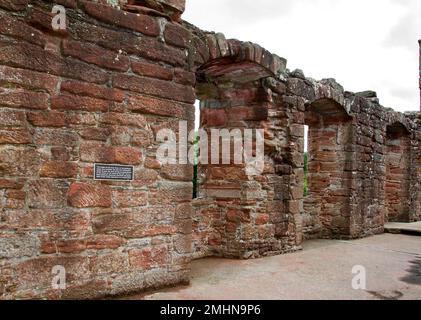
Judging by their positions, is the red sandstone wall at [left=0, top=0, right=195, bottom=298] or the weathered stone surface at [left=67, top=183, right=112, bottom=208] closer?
the red sandstone wall at [left=0, top=0, right=195, bottom=298]

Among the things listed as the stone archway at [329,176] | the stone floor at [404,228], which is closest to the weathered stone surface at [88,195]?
the stone archway at [329,176]

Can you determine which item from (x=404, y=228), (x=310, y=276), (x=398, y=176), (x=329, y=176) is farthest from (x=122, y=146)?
(x=398, y=176)

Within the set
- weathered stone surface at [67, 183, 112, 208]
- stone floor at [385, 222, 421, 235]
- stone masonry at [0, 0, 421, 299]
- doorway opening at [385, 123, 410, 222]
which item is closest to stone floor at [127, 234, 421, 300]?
stone masonry at [0, 0, 421, 299]

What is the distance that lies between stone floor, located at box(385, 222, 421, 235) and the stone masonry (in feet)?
12.8

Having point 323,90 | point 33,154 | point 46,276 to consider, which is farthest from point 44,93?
point 323,90

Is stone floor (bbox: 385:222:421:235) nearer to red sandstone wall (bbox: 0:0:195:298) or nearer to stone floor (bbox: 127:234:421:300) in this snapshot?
stone floor (bbox: 127:234:421:300)

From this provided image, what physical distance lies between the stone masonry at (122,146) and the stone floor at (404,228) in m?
3.89

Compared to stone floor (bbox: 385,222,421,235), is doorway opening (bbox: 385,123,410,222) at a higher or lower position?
higher

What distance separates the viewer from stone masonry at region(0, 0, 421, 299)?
10.6 ft

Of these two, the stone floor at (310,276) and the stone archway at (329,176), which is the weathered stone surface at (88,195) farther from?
the stone archway at (329,176)

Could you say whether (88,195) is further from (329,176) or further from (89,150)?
(329,176)

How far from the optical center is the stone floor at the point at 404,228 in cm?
867

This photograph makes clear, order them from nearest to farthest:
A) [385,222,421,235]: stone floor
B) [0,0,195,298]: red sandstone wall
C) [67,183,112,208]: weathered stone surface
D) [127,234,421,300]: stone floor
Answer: [0,0,195,298]: red sandstone wall
[67,183,112,208]: weathered stone surface
[127,234,421,300]: stone floor
[385,222,421,235]: stone floor
